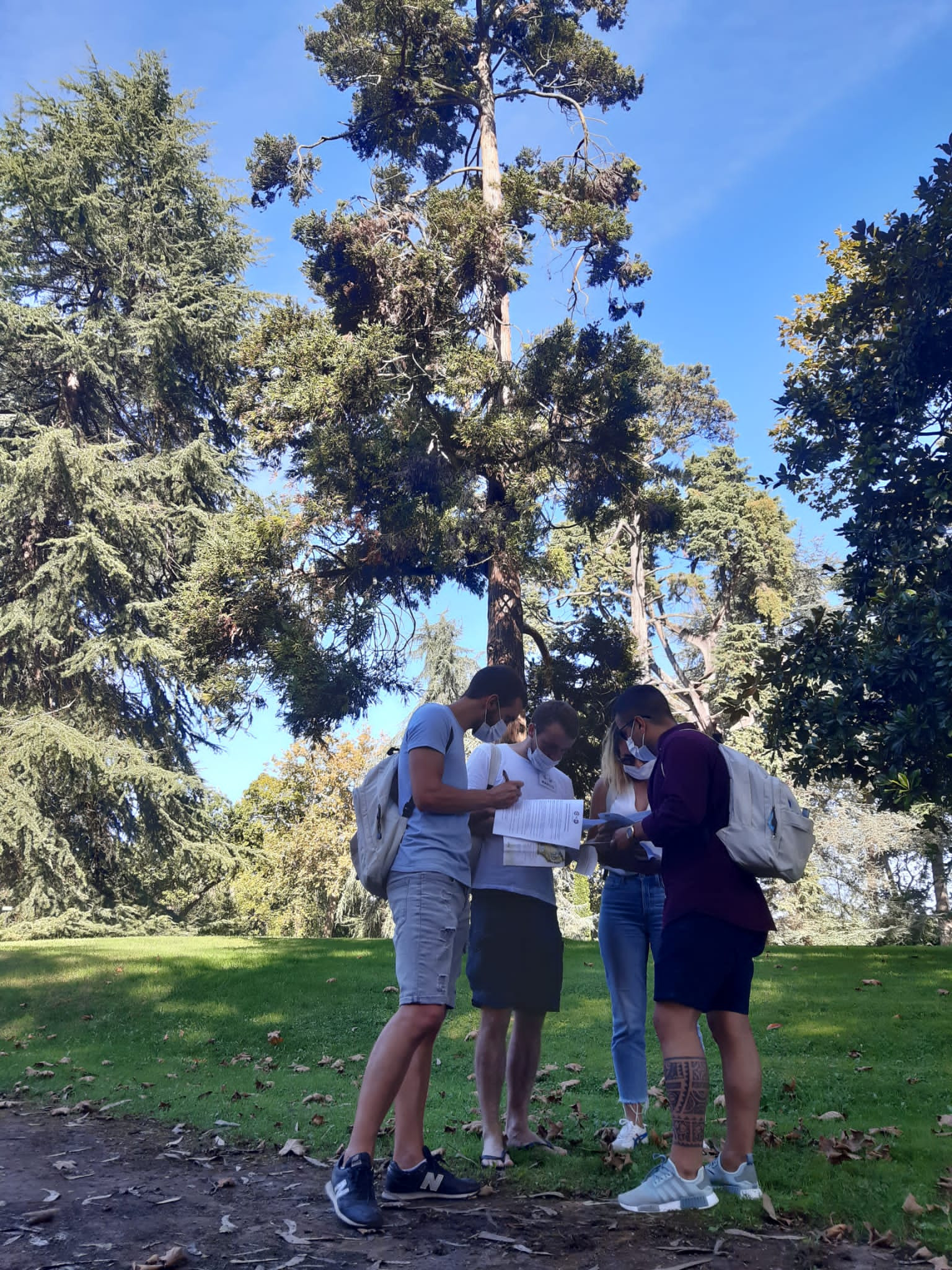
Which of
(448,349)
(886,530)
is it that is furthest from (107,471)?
(886,530)

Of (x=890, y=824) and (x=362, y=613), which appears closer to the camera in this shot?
(x=362, y=613)

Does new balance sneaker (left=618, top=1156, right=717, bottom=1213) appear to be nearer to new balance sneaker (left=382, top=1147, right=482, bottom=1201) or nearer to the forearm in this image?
new balance sneaker (left=382, top=1147, right=482, bottom=1201)

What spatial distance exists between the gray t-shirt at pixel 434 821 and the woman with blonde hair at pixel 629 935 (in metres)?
0.94

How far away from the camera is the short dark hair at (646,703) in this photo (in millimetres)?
4371

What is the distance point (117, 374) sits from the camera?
1099 inches

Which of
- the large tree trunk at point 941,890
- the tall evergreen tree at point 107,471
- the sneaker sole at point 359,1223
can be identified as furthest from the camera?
the tall evergreen tree at point 107,471

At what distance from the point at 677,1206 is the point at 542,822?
1503 millimetres

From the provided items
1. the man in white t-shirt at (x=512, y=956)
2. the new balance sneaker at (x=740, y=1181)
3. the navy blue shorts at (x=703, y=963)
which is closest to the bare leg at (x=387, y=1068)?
the man in white t-shirt at (x=512, y=956)

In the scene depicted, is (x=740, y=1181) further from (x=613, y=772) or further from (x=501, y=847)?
(x=613, y=772)

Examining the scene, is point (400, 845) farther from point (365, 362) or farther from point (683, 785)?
point (365, 362)

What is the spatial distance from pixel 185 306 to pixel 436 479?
1455cm

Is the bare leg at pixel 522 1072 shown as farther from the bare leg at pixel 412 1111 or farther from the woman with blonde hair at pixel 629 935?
the bare leg at pixel 412 1111

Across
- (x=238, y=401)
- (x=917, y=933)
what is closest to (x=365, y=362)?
(x=238, y=401)

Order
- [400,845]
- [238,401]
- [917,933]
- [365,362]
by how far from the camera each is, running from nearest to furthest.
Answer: [400,845] < [365,362] < [238,401] < [917,933]
